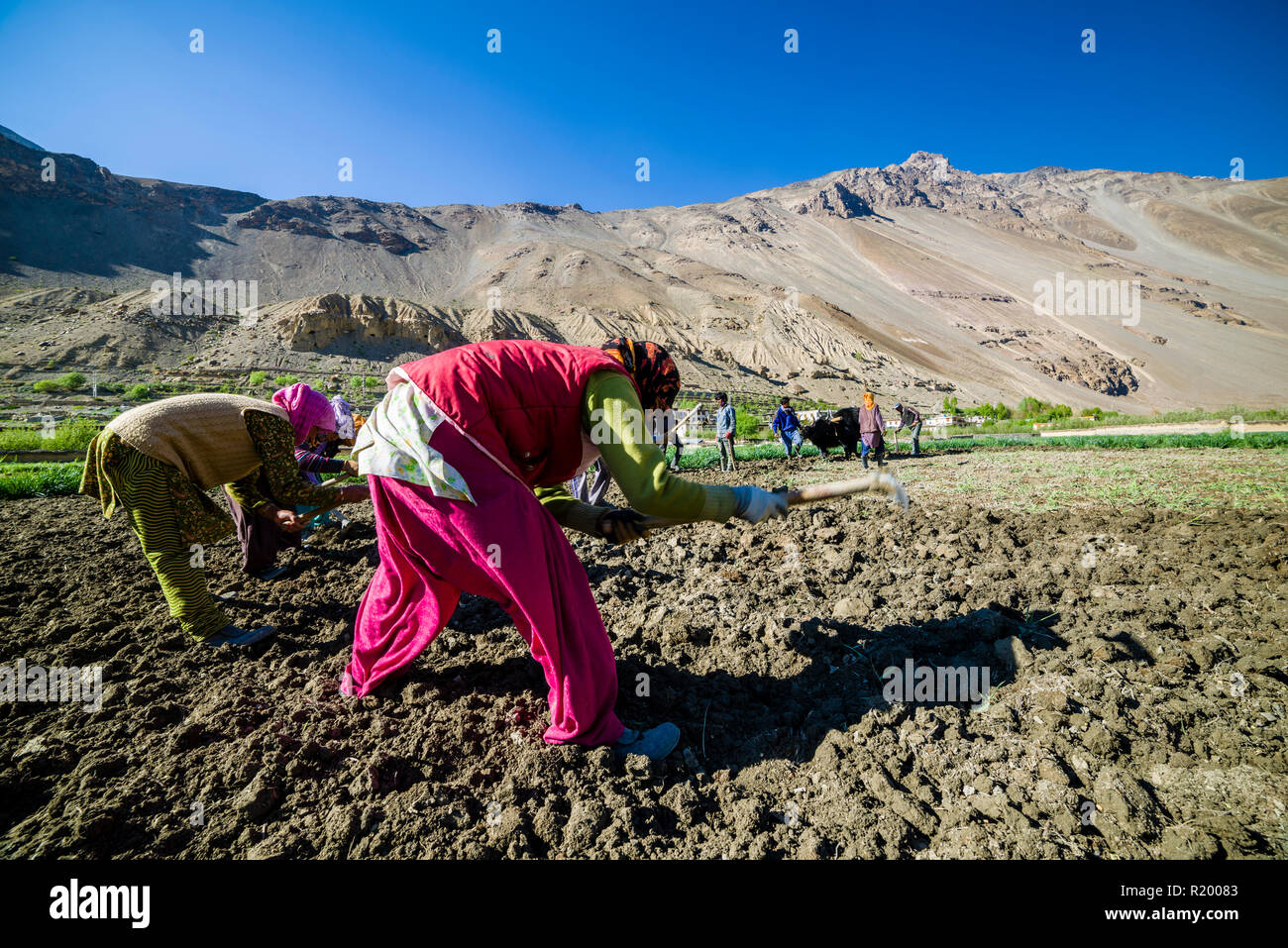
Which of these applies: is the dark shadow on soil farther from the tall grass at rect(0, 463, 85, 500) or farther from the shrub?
the shrub

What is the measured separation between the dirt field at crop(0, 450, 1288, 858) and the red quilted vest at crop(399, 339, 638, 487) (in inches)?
46.2

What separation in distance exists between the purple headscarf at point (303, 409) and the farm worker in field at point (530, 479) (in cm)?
173

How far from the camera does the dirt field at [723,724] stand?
6.05ft

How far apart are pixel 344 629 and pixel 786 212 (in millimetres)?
115057

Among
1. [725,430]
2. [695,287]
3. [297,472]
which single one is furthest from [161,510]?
[695,287]

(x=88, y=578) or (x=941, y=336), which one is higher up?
(x=941, y=336)

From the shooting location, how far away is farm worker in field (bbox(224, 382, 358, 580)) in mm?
3559

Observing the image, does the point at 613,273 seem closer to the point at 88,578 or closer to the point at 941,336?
the point at 941,336

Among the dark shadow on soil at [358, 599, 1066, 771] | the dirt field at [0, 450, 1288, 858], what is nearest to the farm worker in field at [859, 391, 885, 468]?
the dirt field at [0, 450, 1288, 858]

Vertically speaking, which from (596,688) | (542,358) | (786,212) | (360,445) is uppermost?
(786,212)

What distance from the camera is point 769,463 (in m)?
13.1

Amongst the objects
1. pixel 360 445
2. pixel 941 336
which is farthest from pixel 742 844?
pixel 941 336

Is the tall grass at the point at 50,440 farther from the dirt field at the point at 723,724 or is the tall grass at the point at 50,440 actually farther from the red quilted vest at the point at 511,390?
the red quilted vest at the point at 511,390

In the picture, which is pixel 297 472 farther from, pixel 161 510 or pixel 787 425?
pixel 787 425
